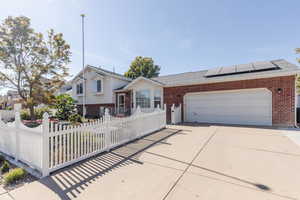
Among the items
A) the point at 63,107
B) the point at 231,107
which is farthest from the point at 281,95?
the point at 63,107

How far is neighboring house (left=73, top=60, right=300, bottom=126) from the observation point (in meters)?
8.63

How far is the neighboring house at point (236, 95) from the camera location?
8.63 metres

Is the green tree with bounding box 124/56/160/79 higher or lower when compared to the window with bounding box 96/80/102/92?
higher

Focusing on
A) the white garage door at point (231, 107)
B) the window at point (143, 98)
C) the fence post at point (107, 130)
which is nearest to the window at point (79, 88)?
the window at point (143, 98)

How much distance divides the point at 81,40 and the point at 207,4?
1118 cm

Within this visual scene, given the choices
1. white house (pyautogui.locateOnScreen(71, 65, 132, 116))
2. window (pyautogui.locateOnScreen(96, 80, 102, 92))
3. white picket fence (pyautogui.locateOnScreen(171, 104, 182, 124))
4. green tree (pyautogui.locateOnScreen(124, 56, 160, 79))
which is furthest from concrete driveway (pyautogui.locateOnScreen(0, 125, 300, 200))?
green tree (pyautogui.locateOnScreen(124, 56, 160, 79))

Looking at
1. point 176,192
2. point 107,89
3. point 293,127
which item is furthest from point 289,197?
point 107,89

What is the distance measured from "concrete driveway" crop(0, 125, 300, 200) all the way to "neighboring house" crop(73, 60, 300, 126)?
5.29 metres

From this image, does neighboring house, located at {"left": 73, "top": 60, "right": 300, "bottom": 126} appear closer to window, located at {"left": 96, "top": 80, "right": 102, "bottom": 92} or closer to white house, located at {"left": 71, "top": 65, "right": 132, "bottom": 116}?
white house, located at {"left": 71, "top": 65, "right": 132, "bottom": 116}

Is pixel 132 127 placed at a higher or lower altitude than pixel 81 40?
lower

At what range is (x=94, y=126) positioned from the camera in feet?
14.1

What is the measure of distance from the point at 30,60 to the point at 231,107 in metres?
16.3

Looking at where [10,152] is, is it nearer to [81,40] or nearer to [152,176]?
[152,176]

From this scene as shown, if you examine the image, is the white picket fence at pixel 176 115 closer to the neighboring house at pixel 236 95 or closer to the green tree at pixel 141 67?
the neighboring house at pixel 236 95
